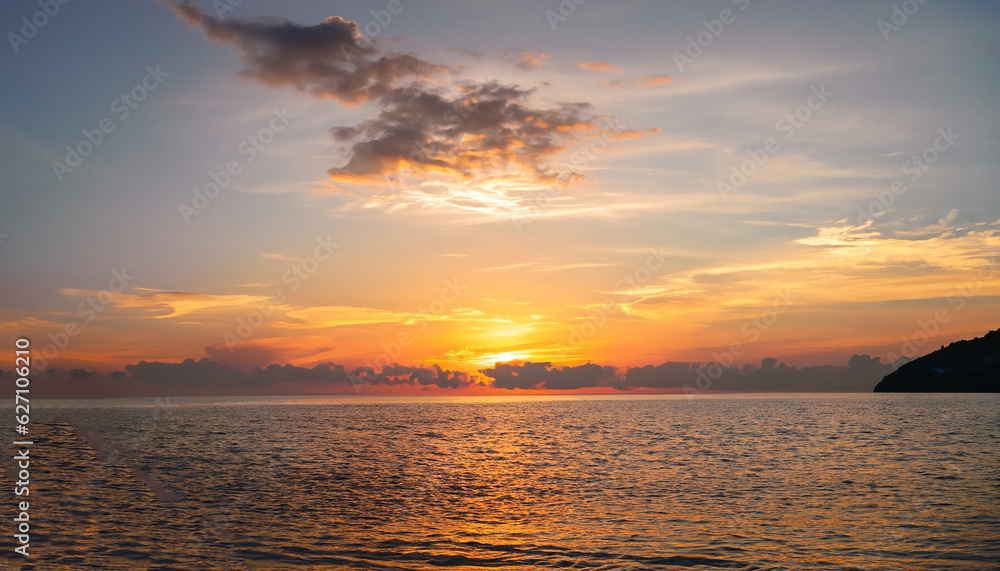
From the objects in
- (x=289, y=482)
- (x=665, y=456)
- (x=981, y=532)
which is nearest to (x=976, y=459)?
(x=665, y=456)

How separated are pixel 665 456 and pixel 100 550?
2033 inches

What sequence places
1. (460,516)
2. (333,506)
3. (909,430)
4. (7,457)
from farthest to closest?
1. (909,430)
2. (7,457)
3. (333,506)
4. (460,516)

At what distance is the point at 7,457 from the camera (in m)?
65.3

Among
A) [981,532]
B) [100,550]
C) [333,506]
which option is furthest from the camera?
[333,506]

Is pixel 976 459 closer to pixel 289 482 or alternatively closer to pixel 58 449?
pixel 289 482

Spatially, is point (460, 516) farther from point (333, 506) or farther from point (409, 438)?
point (409, 438)


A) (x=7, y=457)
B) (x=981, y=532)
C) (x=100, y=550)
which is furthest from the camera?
(x=7, y=457)

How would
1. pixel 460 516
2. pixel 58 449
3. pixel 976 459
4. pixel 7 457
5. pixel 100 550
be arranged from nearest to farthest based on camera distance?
pixel 100 550, pixel 460 516, pixel 976 459, pixel 7 457, pixel 58 449

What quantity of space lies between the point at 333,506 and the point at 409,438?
59.8 m

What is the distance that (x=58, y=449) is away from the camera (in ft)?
250

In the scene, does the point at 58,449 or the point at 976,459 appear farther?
the point at 58,449

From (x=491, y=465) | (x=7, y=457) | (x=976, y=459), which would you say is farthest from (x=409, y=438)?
(x=976, y=459)

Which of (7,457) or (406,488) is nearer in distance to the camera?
(406,488)

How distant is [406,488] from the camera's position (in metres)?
46.5
